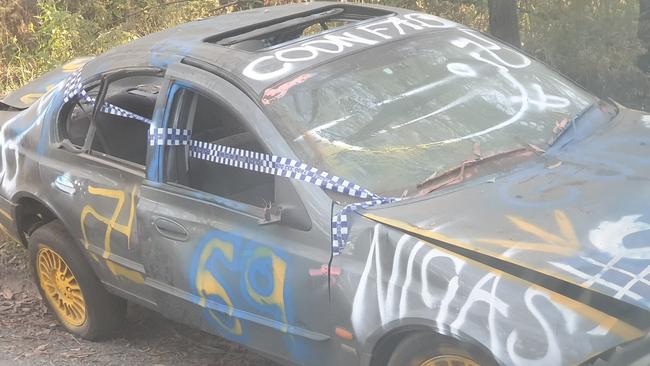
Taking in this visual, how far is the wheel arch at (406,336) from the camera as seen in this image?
2.30 metres

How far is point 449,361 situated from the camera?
242 cm

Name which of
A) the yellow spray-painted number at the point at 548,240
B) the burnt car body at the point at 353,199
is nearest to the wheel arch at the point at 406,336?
the burnt car body at the point at 353,199

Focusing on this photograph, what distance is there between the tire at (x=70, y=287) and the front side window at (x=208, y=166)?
3.11 feet

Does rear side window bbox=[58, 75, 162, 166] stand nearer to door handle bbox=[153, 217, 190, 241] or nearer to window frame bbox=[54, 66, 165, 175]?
window frame bbox=[54, 66, 165, 175]

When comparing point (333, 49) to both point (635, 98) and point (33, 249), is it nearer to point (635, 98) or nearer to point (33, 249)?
point (33, 249)

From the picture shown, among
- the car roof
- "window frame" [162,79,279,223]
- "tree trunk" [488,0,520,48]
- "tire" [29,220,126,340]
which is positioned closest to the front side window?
"window frame" [162,79,279,223]

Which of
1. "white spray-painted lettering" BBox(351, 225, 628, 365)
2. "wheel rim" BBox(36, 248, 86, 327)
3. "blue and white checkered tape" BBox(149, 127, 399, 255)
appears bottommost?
"wheel rim" BBox(36, 248, 86, 327)

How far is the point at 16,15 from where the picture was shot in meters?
9.38

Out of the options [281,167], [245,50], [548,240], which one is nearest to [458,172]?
[548,240]

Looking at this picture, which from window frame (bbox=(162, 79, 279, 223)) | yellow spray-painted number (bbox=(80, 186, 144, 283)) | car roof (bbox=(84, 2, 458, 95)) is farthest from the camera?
yellow spray-painted number (bbox=(80, 186, 144, 283))

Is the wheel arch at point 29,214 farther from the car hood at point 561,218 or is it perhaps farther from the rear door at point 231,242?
the car hood at point 561,218

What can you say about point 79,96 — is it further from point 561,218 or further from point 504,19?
point 504,19

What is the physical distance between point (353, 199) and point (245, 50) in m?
1.01

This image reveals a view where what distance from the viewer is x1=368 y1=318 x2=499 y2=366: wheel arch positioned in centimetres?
230
